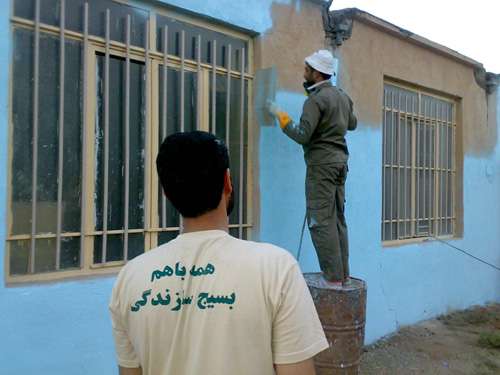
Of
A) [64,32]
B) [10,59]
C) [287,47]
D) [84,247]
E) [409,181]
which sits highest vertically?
[287,47]

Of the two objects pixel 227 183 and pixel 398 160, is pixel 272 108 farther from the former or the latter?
pixel 227 183

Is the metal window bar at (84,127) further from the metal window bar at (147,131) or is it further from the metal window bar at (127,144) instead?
the metal window bar at (147,131)

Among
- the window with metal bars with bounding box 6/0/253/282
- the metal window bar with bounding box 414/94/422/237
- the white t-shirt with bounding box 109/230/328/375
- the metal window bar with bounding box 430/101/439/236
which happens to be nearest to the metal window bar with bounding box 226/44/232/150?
the window with metal bars with bounding box 6/0/253/282

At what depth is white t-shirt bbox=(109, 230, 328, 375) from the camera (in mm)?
1393

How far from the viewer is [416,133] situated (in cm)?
631

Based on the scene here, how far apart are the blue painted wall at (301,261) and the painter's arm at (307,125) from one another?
0.60m

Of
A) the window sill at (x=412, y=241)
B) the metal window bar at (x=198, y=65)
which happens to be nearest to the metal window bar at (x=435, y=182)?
the window sill at (x=412, y=241)

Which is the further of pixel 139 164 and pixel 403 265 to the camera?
pixel 403 265

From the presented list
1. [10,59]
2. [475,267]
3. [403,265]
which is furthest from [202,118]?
[475,267]

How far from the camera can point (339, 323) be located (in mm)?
3621

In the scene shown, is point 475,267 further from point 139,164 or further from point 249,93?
point 139,164

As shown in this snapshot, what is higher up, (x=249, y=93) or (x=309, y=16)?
(x=309, y=16)

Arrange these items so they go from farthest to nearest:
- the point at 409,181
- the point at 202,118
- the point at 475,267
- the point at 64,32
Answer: the point at 475,267, the point at 409,181, the point at 202,118, the point at 64,32

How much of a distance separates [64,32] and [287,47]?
187 centimetres
